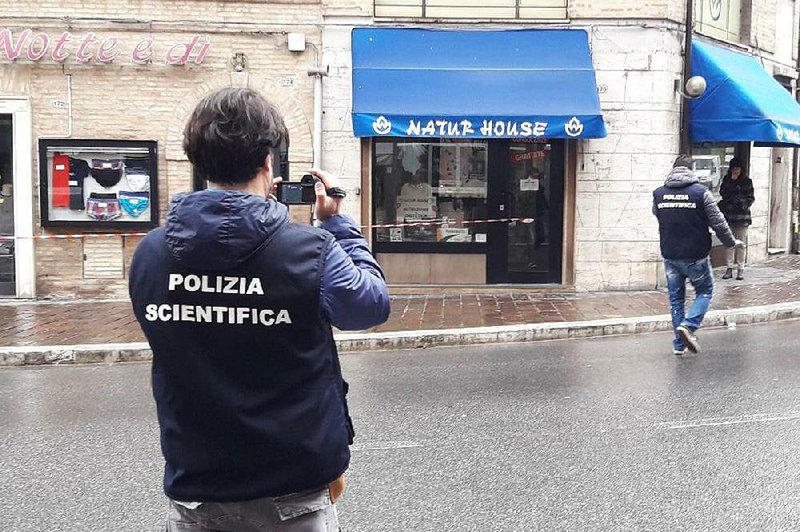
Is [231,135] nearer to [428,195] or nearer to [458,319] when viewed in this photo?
[458,319]

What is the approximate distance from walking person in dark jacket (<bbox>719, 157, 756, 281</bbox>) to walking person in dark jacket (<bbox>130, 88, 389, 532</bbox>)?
12914mm

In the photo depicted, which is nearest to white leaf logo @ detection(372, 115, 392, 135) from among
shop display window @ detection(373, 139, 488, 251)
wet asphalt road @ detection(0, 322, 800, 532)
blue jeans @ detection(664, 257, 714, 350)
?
shop display window @ detection(373, 139, 488, 251)

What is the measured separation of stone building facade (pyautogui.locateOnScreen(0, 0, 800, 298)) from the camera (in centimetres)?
1273

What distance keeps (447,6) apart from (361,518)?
1002 cm

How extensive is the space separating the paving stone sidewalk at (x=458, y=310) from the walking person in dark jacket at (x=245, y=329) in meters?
7.76

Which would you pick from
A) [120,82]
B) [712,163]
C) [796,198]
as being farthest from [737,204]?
[120,82]

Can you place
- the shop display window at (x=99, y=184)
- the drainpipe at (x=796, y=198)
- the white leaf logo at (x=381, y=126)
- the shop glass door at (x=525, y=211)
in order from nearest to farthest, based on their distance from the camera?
the white leaf logo at (x=381, y=126)
the shop display window at (x=99, y=184)
the shop glass door at (x=525, y=211)
the drainpipe at (x=796, y=198)

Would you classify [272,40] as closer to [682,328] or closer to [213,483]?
[682,328]

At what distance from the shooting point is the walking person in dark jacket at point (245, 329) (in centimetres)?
220

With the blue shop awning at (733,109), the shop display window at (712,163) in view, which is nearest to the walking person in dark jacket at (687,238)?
the blue shop awning at (733,109)

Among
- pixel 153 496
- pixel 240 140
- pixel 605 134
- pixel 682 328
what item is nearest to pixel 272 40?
pixel 605 134

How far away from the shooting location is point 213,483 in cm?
227

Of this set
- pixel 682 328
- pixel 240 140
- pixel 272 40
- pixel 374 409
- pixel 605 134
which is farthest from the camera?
pixel 272 40

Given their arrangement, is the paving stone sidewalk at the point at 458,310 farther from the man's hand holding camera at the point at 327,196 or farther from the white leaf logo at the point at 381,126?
the man's hand holding camera at the point at 327,196
